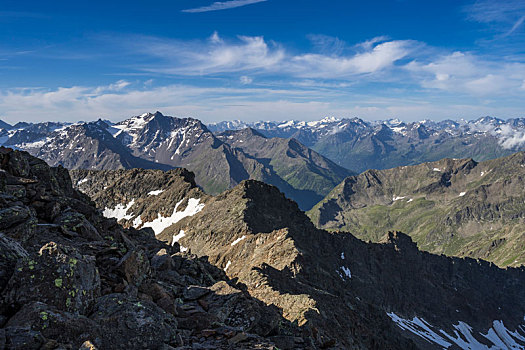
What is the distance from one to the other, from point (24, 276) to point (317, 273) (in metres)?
57.6

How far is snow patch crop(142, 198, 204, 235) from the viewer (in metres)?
120

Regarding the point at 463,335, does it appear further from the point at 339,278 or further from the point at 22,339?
the point at 22,339

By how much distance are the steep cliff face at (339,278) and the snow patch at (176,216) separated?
203 cm

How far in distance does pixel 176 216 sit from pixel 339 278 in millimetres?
69259

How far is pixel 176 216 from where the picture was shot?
126188 mm

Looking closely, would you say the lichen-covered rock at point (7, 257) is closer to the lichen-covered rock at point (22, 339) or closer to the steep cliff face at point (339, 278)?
the lichen-covered rock at point (22, 339)

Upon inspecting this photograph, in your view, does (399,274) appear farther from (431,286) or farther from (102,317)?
(102,317)

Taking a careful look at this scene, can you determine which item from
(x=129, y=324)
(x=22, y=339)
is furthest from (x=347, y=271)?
(x=22, y=339)

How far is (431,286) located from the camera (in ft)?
485

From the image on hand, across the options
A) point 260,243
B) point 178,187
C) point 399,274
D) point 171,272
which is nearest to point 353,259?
point 399,274

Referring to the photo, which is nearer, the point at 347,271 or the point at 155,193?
the point at 347,271

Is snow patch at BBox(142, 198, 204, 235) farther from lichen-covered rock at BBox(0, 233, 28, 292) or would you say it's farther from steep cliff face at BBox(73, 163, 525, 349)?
lichen-covered rock at BBox(0, 233, 28, 292)

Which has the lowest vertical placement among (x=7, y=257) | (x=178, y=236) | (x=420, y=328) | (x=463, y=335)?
(x=463, y=335)

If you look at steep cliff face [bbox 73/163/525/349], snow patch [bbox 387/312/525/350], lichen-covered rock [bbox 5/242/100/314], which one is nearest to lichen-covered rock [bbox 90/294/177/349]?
lichen-covered rock [bbox 5/242/100/314]
